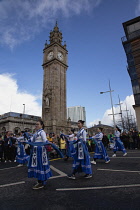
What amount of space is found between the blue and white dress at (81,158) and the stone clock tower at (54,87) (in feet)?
86.2

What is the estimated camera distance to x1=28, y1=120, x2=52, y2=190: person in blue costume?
3.95 m

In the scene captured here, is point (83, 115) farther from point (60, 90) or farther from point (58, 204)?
point (58, 204)

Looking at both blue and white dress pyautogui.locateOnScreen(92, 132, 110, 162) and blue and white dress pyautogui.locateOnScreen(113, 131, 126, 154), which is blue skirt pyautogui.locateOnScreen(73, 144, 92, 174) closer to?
blue and white dress pyautogui.locateOnScreen(92, 132, 110, 162)

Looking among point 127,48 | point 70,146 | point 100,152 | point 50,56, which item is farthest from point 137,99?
point 50,56

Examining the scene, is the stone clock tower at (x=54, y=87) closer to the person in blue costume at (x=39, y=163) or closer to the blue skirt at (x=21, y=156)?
the blue skirt at (x=21, y=156)

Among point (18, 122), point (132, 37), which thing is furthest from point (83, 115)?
point (132, 37)

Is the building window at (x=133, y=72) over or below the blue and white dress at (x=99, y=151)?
over

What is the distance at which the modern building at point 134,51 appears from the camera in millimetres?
25669

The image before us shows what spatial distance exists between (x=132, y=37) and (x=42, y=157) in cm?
3106

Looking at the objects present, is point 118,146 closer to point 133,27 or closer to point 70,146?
point 70,146

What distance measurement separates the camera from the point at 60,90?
36.2 meters

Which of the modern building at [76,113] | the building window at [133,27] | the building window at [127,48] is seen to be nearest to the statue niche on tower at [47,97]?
the building window at [127,48]

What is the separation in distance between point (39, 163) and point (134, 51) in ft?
96.0

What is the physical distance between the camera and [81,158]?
4.98 meters
